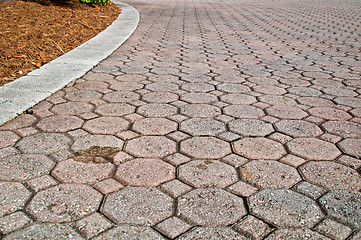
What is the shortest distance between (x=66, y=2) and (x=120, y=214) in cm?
857

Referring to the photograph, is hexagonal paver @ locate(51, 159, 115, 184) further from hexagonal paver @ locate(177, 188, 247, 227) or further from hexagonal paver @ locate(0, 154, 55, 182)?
hexagonal paver @ locate(177, 188, 247, 227)

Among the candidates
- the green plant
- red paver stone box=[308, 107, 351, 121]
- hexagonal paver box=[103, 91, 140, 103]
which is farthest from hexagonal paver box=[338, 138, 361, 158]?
the green plant

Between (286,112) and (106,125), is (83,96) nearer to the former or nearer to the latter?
(106,125)

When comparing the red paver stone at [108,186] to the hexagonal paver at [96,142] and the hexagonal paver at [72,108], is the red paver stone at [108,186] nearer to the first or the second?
the hexagonal paver at [96,142]

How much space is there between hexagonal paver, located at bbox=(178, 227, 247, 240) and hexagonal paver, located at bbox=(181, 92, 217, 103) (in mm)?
1820

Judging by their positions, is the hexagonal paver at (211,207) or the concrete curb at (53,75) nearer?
the hexagonal paver at (211,207)

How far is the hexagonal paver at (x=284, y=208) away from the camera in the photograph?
1771 mm

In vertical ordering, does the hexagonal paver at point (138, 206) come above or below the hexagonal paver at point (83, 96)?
below

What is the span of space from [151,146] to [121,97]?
1.09m

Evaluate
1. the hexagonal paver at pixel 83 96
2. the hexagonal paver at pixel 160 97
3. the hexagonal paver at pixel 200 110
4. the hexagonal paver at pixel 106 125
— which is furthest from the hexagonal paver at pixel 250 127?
the hexagonal paver at pixel 83 96

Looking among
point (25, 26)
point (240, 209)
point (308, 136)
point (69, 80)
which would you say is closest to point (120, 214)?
point (240, 209)

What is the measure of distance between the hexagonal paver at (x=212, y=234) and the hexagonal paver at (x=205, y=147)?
0.72m

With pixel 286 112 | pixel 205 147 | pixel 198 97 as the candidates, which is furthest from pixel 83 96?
pixel 286 112

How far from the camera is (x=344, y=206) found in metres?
1.88
